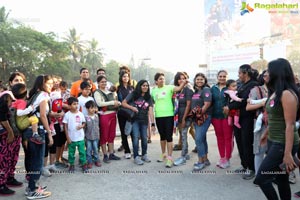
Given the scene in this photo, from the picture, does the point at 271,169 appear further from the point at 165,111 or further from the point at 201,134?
the point at 165,111

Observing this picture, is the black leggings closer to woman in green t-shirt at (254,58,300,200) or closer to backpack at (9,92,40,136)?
backpack at (9,92,40,136)

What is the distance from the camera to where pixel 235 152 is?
6.08m

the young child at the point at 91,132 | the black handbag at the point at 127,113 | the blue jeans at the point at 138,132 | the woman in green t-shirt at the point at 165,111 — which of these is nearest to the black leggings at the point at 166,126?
the woman in green t-shirt at the point at 165,111

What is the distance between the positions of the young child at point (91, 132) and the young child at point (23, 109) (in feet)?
4.75

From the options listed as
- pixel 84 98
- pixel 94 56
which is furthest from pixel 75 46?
pixel 84 98

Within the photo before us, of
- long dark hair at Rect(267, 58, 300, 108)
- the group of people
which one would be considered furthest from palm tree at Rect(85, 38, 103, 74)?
long dark hair at Rect(267, 58, 300, 108)

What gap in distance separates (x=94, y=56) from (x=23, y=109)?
49.2 metres

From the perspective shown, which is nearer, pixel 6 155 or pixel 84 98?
pixel 6 155

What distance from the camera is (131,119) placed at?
537 centimetres

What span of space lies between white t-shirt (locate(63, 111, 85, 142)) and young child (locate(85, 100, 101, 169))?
0.63 ft

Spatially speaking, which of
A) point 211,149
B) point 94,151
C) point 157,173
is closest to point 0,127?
point 94,151

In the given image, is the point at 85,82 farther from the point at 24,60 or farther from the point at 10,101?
the point at 24,60

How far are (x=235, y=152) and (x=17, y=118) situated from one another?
4.35m

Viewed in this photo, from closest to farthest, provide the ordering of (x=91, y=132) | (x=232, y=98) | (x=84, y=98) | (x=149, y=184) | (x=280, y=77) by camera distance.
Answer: (x=280, y=77), (x=149, y=184), (x=232, y=98), (x=91, y=132), (x=84, y=98)
